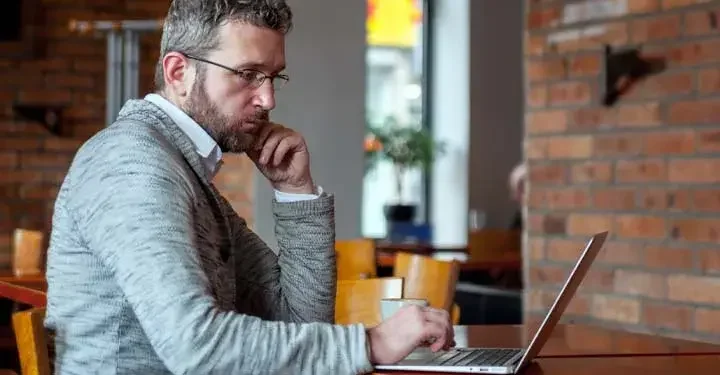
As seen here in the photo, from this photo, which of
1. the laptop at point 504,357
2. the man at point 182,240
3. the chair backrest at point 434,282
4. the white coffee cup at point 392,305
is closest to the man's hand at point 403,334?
the man at point 182,240

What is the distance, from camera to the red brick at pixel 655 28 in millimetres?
3275

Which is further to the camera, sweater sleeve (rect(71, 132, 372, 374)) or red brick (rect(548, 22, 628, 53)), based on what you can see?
red brick (rect(548, 22, 628, 53))

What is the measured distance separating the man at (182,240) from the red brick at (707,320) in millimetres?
1646

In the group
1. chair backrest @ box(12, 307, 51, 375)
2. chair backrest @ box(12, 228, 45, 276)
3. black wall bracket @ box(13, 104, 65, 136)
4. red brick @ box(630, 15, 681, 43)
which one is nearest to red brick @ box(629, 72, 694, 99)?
red brick @ box(630, 15, 681, 43)

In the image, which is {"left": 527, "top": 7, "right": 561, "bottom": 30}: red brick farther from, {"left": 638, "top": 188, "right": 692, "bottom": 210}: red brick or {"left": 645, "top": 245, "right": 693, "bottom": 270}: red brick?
{"left": 645, "top": 245, "right": 693, "bottom": 270}: red brick

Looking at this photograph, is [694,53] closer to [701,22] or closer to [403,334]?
[701,22]

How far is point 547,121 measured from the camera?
3.74 m

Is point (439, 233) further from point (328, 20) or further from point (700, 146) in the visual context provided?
point (700, 146)

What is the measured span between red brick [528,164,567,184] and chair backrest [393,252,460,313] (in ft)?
3.83

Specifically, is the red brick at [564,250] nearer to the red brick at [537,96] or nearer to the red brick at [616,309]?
the red brick at [616,309]

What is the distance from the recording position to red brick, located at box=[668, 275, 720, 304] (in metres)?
3.15

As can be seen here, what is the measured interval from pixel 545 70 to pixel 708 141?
706 mm

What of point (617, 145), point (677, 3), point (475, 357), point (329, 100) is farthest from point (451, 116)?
point (475, 357)

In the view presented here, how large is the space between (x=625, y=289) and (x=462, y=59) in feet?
19.8
